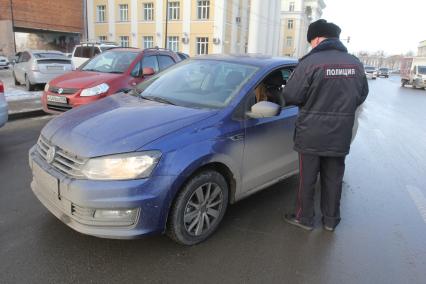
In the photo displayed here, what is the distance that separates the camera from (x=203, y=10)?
42.7 meters

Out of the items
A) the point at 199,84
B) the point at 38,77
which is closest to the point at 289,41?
the point at 38,77

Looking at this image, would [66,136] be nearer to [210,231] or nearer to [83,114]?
[83,114]

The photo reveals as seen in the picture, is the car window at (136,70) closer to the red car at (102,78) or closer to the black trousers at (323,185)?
the red car at (102,78)

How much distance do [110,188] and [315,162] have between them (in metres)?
1.97

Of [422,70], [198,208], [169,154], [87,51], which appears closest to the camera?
[169,154]

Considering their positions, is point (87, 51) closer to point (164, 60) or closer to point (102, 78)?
point (164, 60)

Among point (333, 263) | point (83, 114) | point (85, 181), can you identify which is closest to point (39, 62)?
point (83, 114)

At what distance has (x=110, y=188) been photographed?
9.20 ft

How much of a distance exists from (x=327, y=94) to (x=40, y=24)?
48.3 m

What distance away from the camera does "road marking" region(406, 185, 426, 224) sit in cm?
448

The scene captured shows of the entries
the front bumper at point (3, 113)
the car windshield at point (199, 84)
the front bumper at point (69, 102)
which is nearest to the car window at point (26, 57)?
the front bumper at point (69, 102)

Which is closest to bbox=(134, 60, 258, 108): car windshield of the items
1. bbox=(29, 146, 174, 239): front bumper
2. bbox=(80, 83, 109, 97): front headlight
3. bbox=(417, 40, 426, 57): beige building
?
bbox=(29, 146, 174, 239): front bumper

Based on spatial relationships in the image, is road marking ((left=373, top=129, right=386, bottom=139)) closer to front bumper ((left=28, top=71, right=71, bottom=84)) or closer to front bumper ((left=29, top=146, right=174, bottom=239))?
front bumper ((left=29, top=146, right=174, bottom=239))

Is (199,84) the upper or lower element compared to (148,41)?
lower
